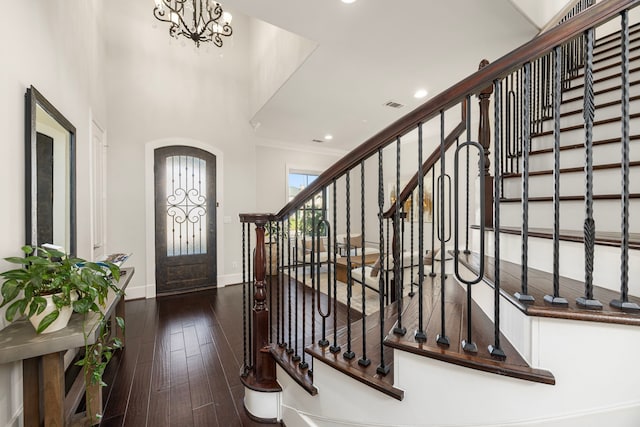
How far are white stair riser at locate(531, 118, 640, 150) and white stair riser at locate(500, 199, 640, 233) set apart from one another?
757 mm

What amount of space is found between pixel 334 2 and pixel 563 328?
2578 millimetres

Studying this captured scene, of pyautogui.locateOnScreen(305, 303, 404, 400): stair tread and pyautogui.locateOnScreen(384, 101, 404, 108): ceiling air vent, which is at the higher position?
pyautogui.locateOnScreen(384, 101, 404, 108): ceiling air vent

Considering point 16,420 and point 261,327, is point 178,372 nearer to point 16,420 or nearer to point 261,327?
point 16,420

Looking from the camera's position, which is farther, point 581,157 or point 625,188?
point 581,157

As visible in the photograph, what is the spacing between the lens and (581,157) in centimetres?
166

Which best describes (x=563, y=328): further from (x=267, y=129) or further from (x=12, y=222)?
(x=267, y=129)

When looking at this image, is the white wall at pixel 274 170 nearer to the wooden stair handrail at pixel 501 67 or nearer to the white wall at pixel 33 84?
the white wall at pixel 33 84

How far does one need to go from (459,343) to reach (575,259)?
59cm

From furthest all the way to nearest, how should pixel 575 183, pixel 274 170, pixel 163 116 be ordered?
pixel 274 170 → pixel 163 116 → pixel 575 183

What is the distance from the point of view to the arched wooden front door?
4168mm

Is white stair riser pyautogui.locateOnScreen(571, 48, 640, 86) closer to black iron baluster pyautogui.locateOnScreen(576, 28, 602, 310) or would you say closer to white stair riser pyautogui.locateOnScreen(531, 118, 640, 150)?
white stair riser pyautogui.locateOnScreen(531, 118, 640, 150)

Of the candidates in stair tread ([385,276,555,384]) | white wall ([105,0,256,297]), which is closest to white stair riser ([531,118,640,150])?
stair tread ([385,276,555,384])

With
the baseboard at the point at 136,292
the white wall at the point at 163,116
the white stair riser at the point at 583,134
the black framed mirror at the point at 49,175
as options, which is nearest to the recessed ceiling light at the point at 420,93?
the white stair riser at the point at 583,134

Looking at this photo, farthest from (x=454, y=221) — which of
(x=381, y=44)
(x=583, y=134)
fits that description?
(x=381, y=44)
